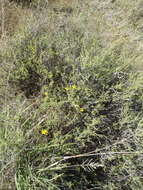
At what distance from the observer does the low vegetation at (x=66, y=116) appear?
3.44 feet

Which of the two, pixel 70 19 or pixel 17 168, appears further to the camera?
pixel 70 19

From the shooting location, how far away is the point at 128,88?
1536mm

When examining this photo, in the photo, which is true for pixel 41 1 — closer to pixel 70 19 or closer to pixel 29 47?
pixel 70 19

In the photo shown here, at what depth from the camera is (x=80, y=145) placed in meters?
1.30

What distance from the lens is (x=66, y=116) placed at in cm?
128

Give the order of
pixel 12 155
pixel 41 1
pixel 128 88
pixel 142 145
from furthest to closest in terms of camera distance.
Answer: pixel 41 1 → pixel 128 88 → pixel 142 145 → pixel 12 155

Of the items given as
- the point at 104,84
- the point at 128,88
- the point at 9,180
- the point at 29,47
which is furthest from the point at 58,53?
the point at 9,180

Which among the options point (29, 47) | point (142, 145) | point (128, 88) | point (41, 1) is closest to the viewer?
point (142, 145)

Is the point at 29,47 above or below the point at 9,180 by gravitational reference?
above

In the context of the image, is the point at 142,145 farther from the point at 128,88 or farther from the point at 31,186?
the point at 31,186

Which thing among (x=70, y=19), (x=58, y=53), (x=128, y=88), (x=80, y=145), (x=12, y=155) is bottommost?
(x=80, y=145)

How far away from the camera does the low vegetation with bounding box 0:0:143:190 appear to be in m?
1.05

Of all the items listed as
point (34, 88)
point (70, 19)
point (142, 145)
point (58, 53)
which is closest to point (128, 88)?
point (142, 145)

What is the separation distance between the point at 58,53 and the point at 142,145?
1.20 meters
